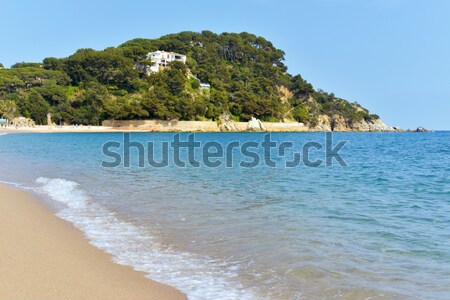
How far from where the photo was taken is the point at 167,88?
98.4m

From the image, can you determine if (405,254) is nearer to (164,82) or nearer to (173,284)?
(173,284)

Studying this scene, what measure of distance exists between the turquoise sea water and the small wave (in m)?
0.01

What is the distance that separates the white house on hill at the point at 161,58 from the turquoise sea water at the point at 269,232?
95214mm

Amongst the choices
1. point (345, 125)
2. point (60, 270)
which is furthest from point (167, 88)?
point (60, 270)

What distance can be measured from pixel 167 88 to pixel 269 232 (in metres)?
93.7

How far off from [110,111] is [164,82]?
1837cm

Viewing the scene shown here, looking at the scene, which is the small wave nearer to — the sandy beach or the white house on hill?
the sandy beach

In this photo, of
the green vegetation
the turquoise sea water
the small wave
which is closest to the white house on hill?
the green vegetation

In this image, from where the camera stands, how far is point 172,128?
89375 mm

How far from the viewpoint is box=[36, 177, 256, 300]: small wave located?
4676 mm

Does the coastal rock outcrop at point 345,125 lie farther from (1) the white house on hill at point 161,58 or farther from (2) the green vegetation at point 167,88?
(1) the white house on hill at point 161,58

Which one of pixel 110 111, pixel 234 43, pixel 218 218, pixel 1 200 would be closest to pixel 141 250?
pixel 218 218

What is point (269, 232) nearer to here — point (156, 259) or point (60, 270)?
point (156, 259)

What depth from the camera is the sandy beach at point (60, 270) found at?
13.9 ft
